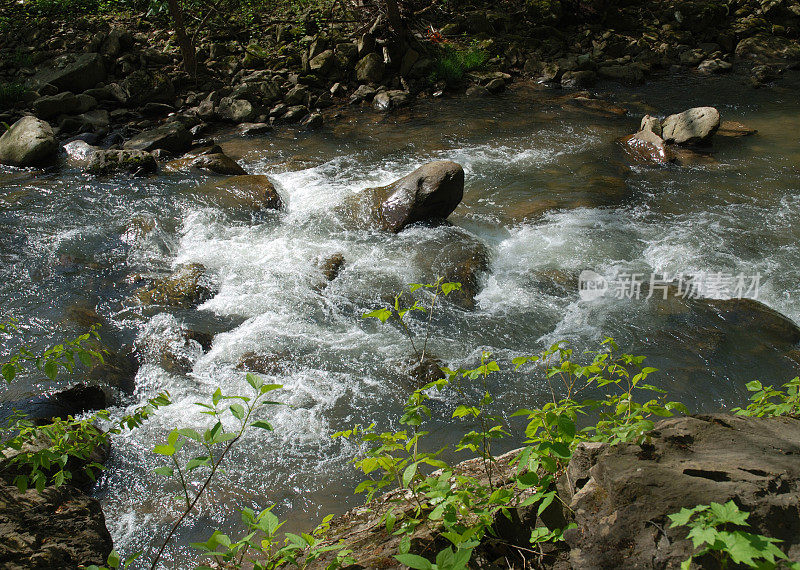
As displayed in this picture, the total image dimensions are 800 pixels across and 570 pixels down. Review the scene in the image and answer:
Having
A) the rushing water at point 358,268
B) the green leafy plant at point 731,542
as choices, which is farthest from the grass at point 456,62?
the green leafy plant at point 731,542

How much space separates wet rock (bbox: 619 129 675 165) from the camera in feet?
26.9

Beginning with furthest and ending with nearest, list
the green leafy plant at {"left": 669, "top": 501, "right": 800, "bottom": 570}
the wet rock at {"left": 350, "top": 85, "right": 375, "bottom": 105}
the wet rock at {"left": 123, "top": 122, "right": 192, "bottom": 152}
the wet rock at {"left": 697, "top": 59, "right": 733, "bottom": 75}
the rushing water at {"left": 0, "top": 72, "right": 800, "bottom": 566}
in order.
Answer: the wet rock at {"left": 697, "top": 59, "right": 733, "bottom": 75} → the wet rock at {"left": 350, "top": 85, "right": 375, "bottom": 105} → the wet rock at {"left": 123, "top": 122, "right": 192, "bottom": 152} → the rushing water at {"left": 0, "top": 72, "right": 800, "bottom": 566} → the green leafy plant at {"left": 669, "top": 501, "right": 800, "bottom": 570}

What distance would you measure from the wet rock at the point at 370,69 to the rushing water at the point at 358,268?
2.87 meters

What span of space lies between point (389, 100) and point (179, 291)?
23.4ft

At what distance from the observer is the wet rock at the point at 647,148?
26.9ft

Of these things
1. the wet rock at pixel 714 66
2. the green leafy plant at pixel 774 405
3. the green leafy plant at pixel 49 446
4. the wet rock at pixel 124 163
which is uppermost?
the green leafy plant at pixel 49 446

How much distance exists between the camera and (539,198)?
7344mm

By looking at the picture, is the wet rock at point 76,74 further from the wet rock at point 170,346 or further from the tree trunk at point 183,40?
the wet rock at point 170,346

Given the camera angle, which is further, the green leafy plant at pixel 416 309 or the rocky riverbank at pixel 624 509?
the green leafy plant at pixel 416 309

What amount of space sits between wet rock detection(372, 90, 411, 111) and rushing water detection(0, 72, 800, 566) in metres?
1.65

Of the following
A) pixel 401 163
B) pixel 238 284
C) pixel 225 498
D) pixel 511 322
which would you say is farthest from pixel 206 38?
pixel 225 498

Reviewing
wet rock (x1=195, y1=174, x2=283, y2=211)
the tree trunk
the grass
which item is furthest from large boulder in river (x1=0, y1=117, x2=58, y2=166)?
the grass

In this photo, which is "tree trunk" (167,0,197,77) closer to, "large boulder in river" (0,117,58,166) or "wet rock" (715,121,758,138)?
"large boulder in river" (0,117,58,166)

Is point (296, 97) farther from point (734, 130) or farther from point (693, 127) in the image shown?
point (734, 130)
